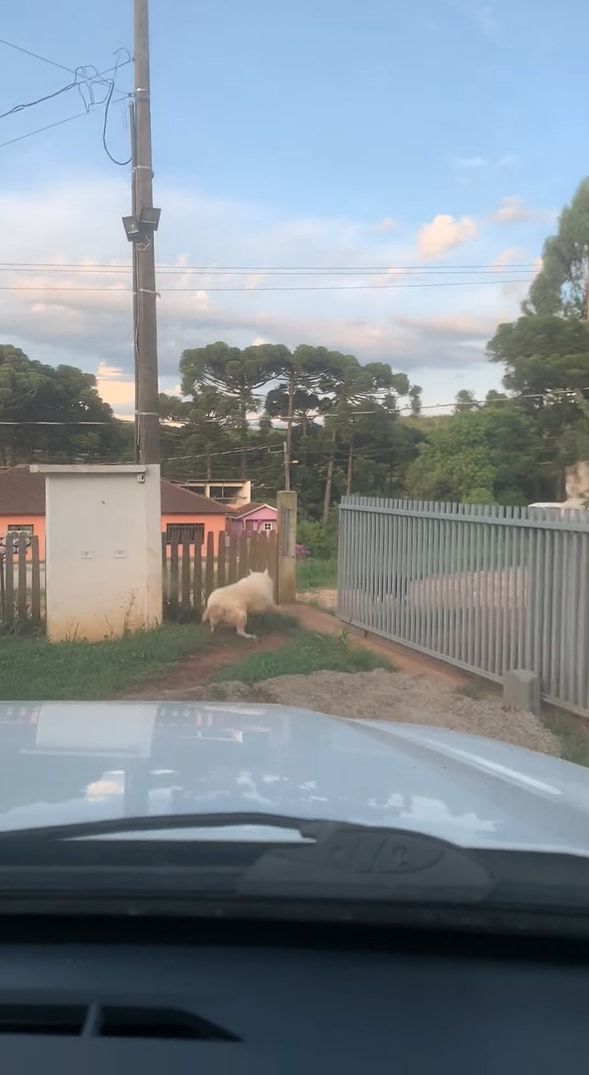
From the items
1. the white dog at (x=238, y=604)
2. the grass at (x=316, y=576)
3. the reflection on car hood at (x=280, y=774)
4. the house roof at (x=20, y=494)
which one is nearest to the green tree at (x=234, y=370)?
the house roof at (x=20, y=494)

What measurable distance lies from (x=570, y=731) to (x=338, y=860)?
6.03 metres

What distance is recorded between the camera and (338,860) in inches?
67.8

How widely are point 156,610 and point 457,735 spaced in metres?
8.03

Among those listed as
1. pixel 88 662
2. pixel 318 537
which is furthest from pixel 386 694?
pixel 318 537

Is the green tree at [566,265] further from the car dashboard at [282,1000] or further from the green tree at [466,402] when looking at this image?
the car dashboard at [282,1000]

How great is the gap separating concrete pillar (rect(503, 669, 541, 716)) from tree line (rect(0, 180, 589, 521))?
30.2 meters

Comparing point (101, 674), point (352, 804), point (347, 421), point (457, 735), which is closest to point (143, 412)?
point (101, 674)

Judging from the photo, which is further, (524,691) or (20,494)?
(20,494)

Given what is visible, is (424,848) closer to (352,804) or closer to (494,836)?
(494,836)

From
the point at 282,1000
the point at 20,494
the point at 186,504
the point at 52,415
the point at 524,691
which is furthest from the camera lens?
the point at 52,415

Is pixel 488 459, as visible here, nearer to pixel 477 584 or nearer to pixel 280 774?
pixel 477 584

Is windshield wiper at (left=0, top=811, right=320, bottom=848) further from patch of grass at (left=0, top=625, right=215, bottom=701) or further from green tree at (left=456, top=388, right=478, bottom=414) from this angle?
green tree at (left=456, top=388, right=478, bottom=414)

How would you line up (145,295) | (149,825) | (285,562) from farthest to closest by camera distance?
(285,562), (145,295), (149,825)

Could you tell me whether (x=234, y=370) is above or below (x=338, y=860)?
above
